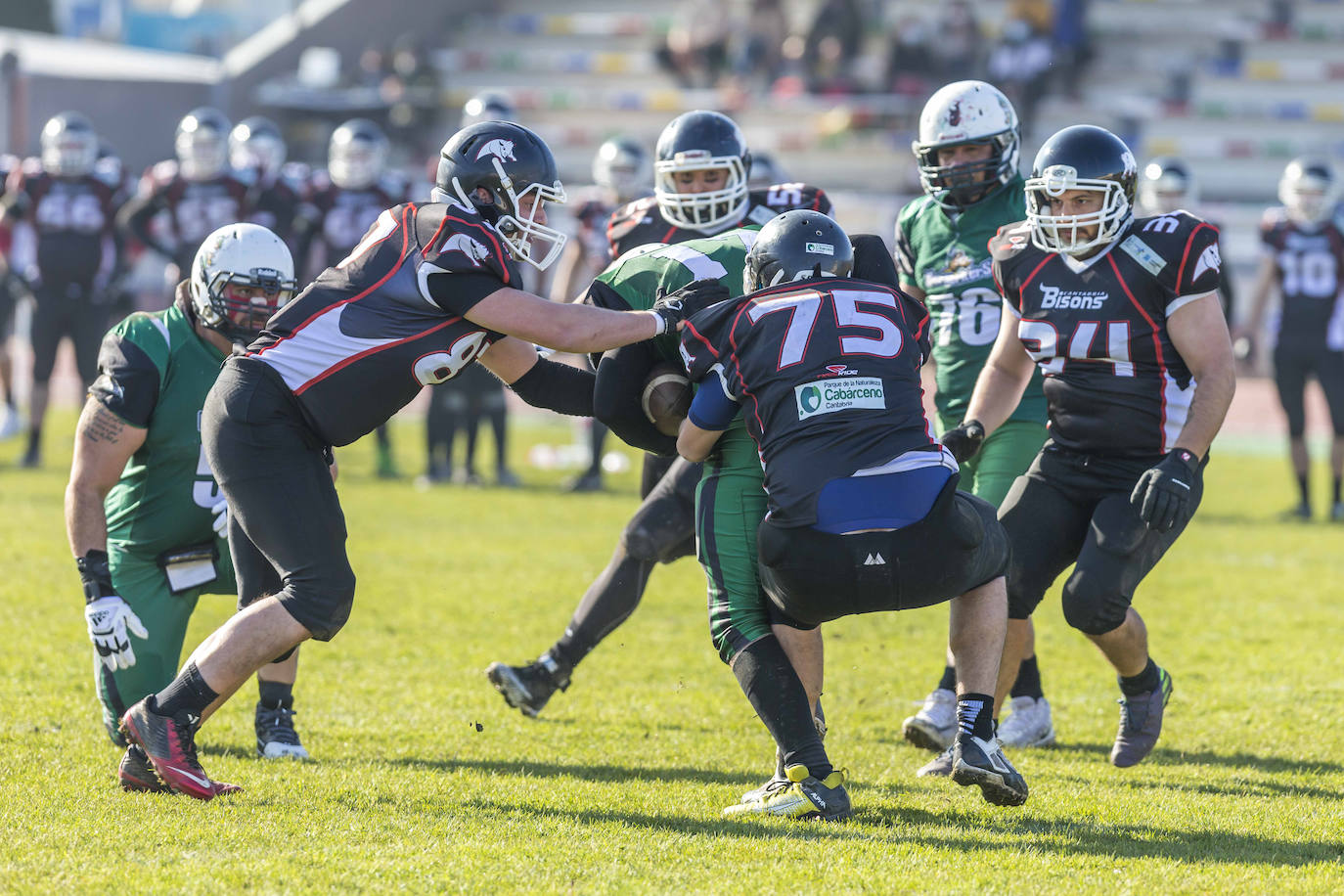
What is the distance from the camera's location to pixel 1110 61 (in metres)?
19.6

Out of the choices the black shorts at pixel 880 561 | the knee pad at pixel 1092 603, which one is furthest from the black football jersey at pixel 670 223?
the black shorts at pixel 880 561

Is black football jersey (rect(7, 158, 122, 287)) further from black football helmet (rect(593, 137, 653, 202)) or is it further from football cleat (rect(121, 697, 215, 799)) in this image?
football cleat (rect(121, 697, 215, 799))

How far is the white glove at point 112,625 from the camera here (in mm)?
4402

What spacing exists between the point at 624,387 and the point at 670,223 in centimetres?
135

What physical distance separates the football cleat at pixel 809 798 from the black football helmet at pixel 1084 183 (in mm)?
1647

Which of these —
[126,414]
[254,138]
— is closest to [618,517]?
[254,138]

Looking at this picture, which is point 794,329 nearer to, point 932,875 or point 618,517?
point 932,875

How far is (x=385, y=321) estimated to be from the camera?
13.4 ft

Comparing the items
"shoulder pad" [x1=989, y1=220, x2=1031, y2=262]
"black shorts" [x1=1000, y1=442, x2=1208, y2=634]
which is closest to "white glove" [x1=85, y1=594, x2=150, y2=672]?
"black shorts" [x1=1000, y1=442, x2=1208, y2=634]

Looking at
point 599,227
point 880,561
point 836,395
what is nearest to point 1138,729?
point 880,561

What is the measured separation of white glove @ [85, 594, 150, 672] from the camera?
4.40 metres

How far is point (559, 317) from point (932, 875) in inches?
62.7

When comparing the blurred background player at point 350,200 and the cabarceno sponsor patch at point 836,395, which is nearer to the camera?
the cabarceno sponsor patch at point 836,395

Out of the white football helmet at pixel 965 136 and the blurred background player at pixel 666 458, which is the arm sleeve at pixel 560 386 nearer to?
the blurred background player at pixel 666 458
